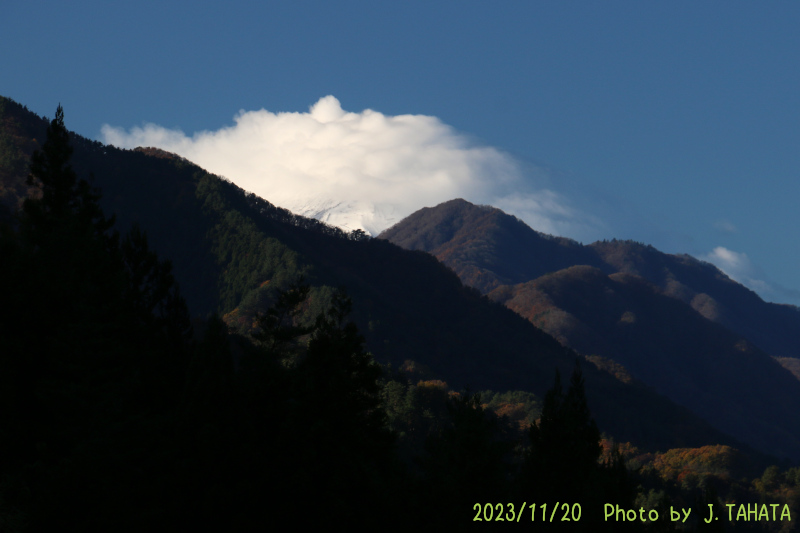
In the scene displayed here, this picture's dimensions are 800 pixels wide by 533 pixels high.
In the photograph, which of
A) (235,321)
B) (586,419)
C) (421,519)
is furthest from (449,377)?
(421,519)

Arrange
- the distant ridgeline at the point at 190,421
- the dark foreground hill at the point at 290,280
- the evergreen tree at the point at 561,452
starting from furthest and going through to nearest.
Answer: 1. the dark foreground hill at the point at 290,280
2. the evergreen tree at the point at 561,452
3. the distant ridgeline at the point at 190,421

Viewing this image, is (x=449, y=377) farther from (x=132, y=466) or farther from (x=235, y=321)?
(x=132, y=466)

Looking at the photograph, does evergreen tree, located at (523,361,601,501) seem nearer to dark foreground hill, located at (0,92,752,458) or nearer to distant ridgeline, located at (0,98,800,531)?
distant ridgeline, located at (0,98,800,531)

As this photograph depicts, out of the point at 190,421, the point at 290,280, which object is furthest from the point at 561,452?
the point at 290,280

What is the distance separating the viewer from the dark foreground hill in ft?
498

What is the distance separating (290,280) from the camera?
150000 mm

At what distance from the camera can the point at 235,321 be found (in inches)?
5138

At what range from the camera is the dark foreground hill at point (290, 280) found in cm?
15175

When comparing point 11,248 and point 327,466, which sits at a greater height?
point 11,248

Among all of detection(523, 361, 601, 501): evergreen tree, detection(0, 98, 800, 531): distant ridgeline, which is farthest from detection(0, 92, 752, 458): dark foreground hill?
detection(523, 361, 601, 501): evergreen tree

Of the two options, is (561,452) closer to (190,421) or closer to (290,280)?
(190,421)

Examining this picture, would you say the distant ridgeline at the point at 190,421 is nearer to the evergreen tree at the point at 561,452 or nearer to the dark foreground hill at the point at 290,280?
the evergreen tree at the point at 561,452

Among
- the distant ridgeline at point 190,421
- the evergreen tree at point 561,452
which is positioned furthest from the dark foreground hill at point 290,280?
the evergreen tree at point 561,452

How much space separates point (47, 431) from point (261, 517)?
8170mm
